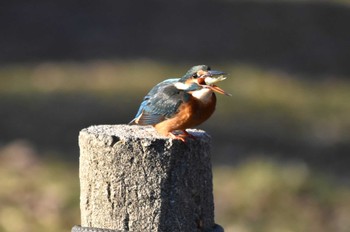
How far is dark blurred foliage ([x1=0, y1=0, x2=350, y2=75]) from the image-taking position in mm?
13555

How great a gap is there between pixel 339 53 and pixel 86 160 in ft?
35.7

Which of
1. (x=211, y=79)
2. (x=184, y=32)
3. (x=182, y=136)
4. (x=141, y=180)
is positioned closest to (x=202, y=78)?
(x=211, y=79)

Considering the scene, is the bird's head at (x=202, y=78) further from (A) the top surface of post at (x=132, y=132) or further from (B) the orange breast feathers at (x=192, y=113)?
(A) the top surface of post at (x=132, y=132)

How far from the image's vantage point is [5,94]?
36.0ft

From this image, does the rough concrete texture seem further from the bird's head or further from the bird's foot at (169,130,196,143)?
the bird's head

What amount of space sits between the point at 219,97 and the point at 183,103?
721 cm

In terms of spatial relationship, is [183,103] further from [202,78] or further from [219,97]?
[219,97]

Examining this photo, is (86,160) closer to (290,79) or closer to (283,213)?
(283,213)

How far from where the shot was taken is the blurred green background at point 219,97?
716 centimetres

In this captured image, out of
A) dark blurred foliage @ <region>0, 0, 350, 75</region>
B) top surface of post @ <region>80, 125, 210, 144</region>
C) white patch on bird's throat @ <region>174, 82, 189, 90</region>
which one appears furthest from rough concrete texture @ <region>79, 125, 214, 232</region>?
dark blurred foliage @ <region>0, 0, 350, 75</region>

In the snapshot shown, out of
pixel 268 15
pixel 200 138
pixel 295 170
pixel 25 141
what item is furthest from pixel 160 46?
pixel 200 138

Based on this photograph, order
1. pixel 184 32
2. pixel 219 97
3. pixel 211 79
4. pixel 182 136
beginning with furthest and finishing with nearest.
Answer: pixel 184 32 < pixel 219 97 < pixel 182 136 < pixel 211 79

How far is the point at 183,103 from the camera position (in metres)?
3.09

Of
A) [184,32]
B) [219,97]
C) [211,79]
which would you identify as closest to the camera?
[211,79]
